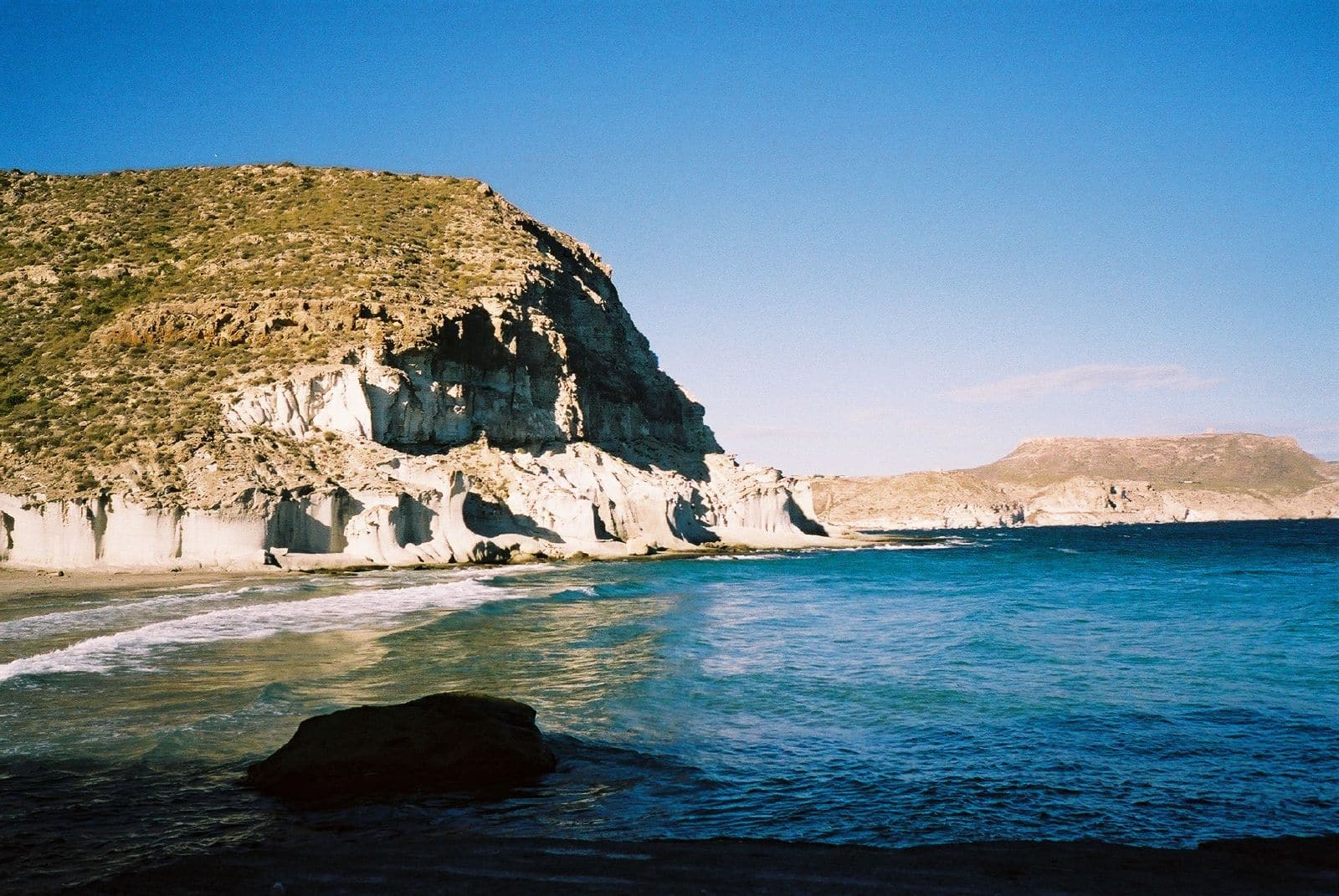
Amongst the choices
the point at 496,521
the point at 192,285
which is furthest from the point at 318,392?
the point at 192,285

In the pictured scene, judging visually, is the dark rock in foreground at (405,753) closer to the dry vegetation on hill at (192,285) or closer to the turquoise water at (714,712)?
the turquoise water at (714,712)

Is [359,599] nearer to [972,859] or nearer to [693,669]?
[693,669]

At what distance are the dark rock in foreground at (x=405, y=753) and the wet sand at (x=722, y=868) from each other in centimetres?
145

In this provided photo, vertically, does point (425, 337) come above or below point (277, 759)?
above

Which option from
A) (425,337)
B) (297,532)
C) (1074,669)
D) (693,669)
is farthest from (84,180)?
(1074,669)

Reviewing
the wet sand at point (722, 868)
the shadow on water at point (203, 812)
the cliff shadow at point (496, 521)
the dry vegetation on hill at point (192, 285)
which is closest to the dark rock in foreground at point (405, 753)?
the shadow on water at point (203, 812)

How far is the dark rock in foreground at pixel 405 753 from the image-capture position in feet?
28.8

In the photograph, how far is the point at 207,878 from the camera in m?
6.14

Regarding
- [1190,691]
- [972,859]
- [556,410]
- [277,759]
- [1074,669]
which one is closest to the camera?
[972,859]

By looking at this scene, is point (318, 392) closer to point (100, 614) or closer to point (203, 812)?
point (100, 614)

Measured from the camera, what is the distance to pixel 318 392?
49.7 meters

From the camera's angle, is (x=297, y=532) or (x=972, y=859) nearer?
(x=972, y=859)

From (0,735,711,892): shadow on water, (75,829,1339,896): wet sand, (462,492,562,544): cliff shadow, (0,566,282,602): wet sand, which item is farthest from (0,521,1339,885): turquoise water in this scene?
(462,492,562,544): cliff shadow

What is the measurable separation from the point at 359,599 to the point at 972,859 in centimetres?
2533
